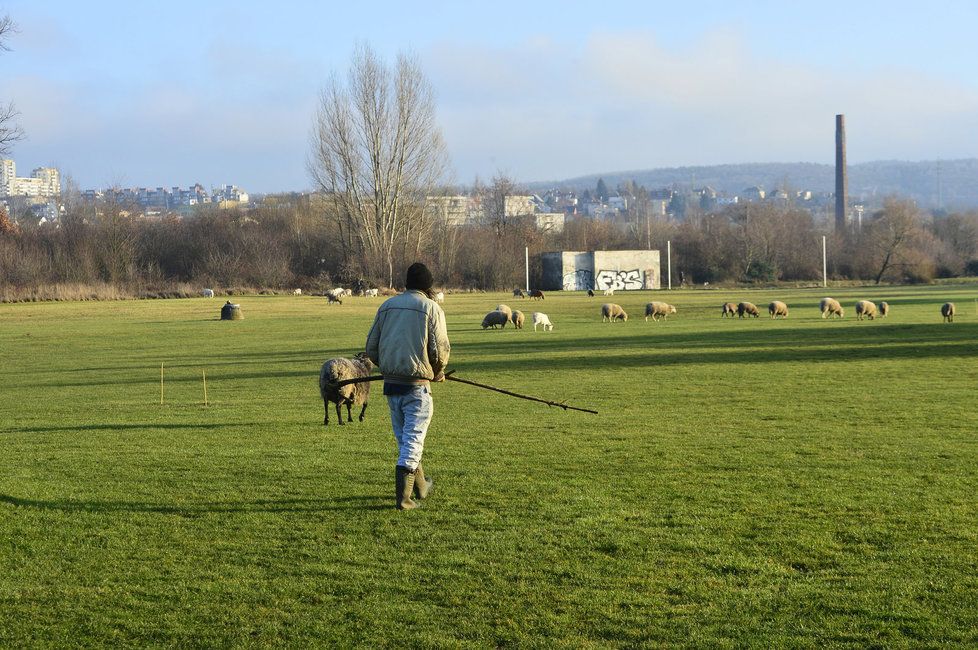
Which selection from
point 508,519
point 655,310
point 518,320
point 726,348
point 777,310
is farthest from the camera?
point 777,310

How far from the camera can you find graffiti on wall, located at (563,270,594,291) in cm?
10625

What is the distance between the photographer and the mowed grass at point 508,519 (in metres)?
6.57

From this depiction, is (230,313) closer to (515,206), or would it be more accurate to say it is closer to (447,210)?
(447,210)

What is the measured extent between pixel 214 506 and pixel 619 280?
9867 cm

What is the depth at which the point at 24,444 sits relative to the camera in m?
14.3

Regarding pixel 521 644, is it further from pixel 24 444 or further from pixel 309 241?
pixel 309 241

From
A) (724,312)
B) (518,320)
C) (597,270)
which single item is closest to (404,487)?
(518,320)

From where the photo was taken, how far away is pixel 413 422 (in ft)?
31.5

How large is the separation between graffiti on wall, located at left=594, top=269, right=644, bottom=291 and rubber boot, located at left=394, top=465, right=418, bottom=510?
96686 mm

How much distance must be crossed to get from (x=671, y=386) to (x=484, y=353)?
1042 cm

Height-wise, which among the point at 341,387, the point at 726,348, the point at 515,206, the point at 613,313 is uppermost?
the point at 515,206

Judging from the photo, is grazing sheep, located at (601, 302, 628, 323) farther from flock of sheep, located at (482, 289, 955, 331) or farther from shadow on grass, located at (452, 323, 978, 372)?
shadow on grass, located at (452, 323, 978, 372)

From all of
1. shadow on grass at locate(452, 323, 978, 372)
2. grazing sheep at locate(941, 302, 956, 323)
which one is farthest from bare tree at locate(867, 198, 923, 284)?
shadow on grass at locate(452, 323, 978, 372)

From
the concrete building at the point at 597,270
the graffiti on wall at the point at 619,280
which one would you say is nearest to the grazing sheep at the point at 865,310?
the graffiti on wall at the point at 619,280
